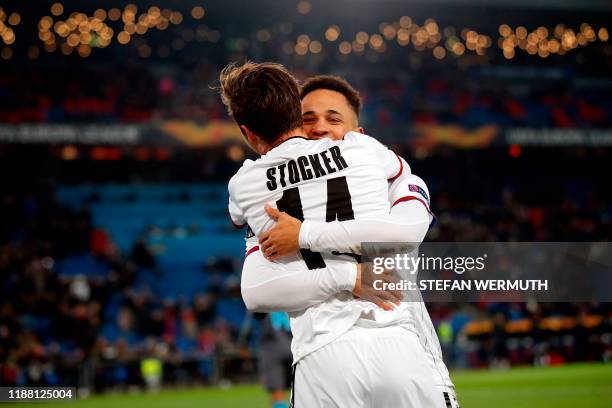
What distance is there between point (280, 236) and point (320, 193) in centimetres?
23

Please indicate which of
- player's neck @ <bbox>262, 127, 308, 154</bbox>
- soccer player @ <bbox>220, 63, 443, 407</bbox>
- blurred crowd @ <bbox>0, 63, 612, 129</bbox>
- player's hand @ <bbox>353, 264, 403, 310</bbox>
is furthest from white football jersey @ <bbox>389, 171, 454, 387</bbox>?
blurred crowd @ <bbox>0, 63, 612, 129</bbox>

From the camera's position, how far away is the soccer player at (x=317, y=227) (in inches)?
124

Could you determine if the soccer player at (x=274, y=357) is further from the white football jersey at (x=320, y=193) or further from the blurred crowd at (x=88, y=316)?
the white football jersey at (x=320, y=193)

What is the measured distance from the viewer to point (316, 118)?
4.00 m

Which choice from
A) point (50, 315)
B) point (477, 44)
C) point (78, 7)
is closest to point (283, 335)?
point (50, 315)

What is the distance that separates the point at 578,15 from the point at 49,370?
2231 cm

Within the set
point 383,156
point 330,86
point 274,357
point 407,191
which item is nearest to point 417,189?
point 407,191

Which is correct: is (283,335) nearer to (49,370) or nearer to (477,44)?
(49,370)

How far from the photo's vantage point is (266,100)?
3.21 meters

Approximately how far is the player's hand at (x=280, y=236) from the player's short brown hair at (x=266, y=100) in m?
0.33

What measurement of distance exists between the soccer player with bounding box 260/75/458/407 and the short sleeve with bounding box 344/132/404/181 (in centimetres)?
5

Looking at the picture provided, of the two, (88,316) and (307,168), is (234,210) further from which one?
(88,316)

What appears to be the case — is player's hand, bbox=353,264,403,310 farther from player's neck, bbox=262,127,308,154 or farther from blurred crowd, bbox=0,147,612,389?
blurred crowd, bbox=0,147,612,389

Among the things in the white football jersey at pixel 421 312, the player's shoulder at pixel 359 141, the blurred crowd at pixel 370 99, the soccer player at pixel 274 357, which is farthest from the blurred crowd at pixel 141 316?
the player's shoulder at pixel 359 141
